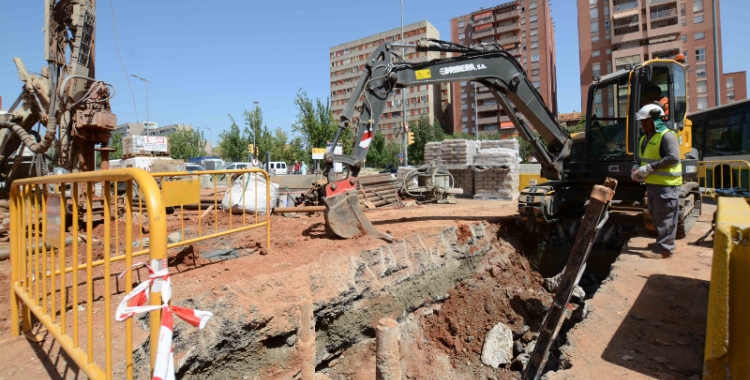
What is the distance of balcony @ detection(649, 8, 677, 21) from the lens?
51.8 metres

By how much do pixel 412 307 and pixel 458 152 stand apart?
8.87 m

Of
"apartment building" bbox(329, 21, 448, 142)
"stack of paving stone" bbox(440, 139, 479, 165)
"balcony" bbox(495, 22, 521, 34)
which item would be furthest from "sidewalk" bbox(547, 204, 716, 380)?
"balcony" bbox(495, 22, 521, 34)

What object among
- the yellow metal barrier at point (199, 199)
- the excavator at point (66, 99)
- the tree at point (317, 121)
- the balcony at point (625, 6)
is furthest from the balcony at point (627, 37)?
the excavator at point (66, 99)

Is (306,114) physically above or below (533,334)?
above

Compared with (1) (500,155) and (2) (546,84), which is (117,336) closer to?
(1) (500,155)

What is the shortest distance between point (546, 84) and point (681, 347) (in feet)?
219

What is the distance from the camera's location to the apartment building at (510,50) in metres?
63.1

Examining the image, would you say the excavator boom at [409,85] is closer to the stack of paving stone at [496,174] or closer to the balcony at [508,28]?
the stack of paving stone at [496,174]

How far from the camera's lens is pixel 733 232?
2033 mm

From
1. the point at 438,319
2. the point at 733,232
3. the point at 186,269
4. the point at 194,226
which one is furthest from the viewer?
the point at 194,226

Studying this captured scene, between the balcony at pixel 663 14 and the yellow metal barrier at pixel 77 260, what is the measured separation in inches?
2644

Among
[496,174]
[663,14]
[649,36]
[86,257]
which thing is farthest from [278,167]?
[663,14]

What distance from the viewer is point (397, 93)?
70.5m

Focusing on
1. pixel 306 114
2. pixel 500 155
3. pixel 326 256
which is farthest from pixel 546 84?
pixel 326 256
